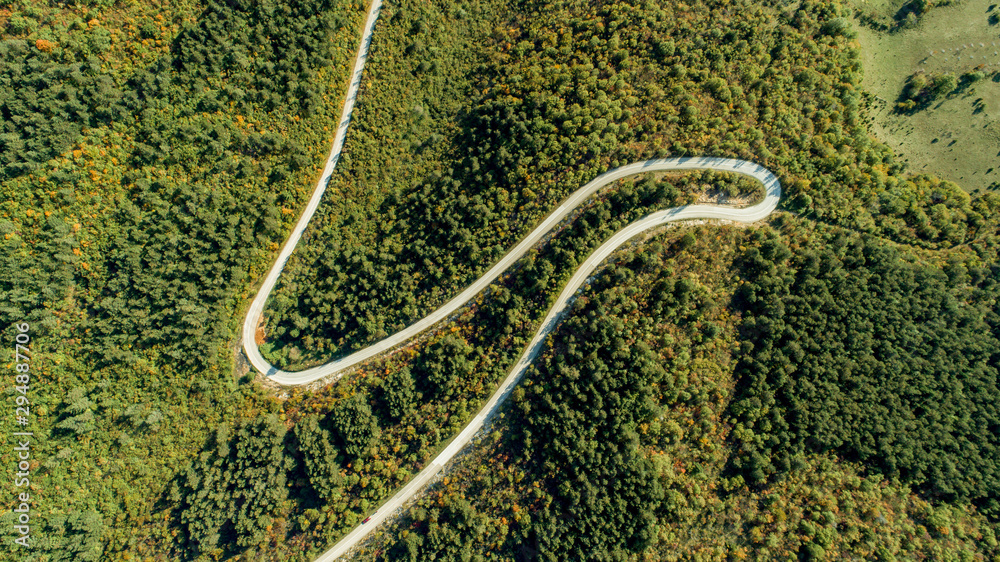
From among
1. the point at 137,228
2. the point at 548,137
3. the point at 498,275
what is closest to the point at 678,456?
the point at 498,275

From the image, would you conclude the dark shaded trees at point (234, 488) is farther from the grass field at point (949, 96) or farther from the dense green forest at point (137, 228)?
the grass field at point (949, 96)

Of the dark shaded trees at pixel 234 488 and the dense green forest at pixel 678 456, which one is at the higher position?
the dense green forest at pixel 678 456

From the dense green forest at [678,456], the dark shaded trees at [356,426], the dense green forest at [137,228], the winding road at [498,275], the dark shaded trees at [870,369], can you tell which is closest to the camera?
the dense green forest at [678,456]

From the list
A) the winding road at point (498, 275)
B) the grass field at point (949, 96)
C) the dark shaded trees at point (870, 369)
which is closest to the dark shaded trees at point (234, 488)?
the winding road at point (498, 275)

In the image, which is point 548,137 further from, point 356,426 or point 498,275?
point 356,426

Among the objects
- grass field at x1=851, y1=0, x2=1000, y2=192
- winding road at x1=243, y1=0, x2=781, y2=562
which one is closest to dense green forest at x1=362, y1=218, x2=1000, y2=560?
winding road at x1=243, y1=0, x2=781, y2=562

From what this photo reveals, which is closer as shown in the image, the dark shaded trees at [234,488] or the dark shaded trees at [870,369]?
the dark shaded trees at [870,369]

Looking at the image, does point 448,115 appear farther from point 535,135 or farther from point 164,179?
point 164,179
